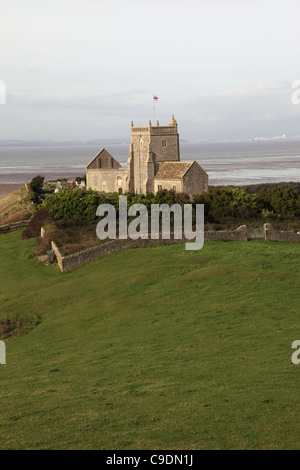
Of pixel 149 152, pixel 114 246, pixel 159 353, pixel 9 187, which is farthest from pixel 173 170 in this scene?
pixel 9 187

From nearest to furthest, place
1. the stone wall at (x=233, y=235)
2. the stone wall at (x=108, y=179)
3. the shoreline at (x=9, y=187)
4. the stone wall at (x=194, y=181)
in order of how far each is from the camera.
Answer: the stone wall at (x=233, y=235), the stone wall at (x=194, y=181), the stone wall at (x=108, y=179), the shoreline at (x=9, y=187)

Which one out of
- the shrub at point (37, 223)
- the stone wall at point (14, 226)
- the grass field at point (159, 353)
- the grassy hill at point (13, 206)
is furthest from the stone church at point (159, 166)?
the grass field at point (159, 353)

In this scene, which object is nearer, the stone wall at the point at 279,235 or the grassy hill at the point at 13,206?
the stone wall at the point at 279,235

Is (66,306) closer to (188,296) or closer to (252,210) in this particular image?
(188,296)

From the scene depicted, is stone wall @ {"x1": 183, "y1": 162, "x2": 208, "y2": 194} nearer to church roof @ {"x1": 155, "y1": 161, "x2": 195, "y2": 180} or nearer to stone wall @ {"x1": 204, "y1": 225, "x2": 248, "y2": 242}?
church roof @ {"x1": 155, "y1": 161, "x2": 195, "y2": 180}

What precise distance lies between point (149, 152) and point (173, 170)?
396 centimetres

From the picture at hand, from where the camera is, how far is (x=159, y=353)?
25.0 meters

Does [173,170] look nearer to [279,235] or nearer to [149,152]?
[149,152]

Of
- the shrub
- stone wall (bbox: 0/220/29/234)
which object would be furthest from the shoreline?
the shrub

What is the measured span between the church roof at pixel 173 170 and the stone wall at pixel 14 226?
15.7 metres

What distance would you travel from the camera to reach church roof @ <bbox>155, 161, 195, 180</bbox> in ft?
207

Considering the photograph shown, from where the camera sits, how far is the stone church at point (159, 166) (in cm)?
6309

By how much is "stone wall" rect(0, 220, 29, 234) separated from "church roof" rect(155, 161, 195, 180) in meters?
15.7

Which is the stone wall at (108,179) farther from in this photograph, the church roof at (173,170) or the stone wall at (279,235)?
the stone wall at (279,235)
